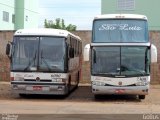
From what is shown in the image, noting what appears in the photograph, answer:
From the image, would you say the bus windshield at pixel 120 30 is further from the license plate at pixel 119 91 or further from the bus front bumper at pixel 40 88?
the bus front bumper at pixel 40 88

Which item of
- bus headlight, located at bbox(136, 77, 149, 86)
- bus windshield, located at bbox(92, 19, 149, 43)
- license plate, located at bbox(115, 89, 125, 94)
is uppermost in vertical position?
bus windshield, located at bbox(92, 19, 149, 43)

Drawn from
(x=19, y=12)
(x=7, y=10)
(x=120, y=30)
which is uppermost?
(x=7, y=10)

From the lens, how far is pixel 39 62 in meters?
22.3

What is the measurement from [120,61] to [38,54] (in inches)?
143

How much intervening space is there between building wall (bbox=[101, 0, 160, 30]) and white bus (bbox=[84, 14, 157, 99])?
28.2 meters

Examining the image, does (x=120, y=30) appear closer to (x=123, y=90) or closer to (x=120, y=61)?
(x=120, y=61)

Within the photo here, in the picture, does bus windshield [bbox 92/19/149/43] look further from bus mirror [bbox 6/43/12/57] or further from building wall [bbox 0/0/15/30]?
building wall [bbox 0/0/15/30]

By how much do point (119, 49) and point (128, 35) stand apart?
2.69 ft

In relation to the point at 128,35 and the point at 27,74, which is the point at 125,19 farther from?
the point at 27,74

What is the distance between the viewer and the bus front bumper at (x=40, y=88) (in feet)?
72.7

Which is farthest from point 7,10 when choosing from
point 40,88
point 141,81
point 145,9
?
point 141,81

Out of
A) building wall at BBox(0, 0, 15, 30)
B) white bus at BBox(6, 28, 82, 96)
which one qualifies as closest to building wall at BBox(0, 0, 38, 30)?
building wall at BBox(0, 0, 15, 30)

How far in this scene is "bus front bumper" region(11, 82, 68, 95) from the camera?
22172mm

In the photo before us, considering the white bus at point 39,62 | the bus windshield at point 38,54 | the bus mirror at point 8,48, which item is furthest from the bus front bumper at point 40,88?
the bus mirror at point 8,48
